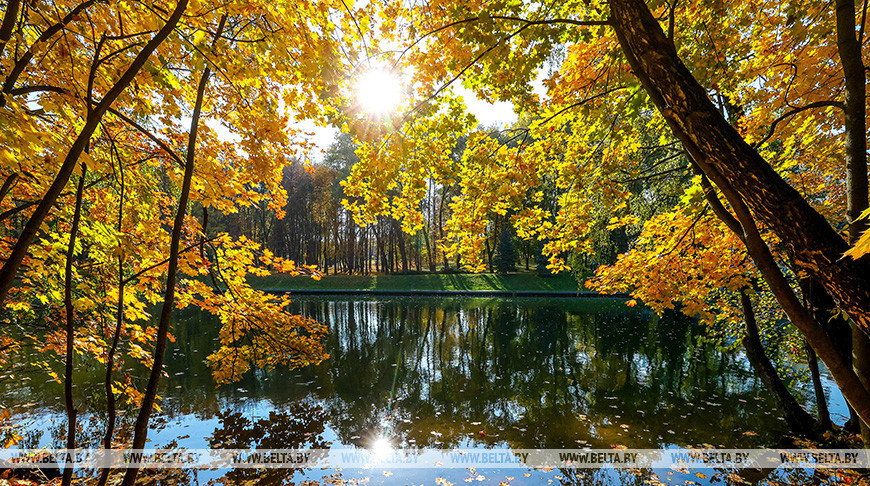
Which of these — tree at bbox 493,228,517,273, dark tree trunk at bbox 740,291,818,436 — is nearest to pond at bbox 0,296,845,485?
dark tree trunk at bbox 740,291,818,436

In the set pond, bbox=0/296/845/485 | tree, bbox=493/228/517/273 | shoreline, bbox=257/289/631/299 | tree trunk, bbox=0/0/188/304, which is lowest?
pond, bbox=0/296/845/485

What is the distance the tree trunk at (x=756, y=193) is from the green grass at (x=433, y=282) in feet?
85.5

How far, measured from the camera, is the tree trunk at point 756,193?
5.35ft

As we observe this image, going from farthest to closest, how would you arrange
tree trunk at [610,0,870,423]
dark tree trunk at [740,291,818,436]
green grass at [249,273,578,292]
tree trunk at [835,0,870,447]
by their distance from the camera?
green grass at [249,273,578,292] → dark tree trunk at [740,291,818,436] → tree trunk at [835,0,870,447] → tree trunk at [610,0,870,423]

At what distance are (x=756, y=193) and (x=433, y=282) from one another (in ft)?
89.3

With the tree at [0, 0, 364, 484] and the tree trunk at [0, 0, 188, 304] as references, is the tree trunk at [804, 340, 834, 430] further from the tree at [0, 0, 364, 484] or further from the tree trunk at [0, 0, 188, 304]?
the tree trunk at [0, 0, 188, 304]

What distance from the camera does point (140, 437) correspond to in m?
1.82

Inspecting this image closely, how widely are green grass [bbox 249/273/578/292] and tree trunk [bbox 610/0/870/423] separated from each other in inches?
1026

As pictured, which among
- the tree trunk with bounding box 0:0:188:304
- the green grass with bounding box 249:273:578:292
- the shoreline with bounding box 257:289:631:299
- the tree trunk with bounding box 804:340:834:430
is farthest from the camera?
the green grass with bounding box 249:273:578:292

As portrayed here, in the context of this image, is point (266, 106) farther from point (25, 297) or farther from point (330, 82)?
point (25, 297)

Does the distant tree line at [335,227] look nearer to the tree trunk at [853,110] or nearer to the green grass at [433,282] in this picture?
the green grass at [433,282]

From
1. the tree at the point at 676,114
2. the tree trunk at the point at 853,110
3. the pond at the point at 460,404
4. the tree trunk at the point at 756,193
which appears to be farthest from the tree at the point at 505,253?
the tree trunk at the point at 756,193

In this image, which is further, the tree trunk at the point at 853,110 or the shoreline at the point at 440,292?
the shoreline at the point at 440,292

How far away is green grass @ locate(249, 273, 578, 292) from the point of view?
2788cm
